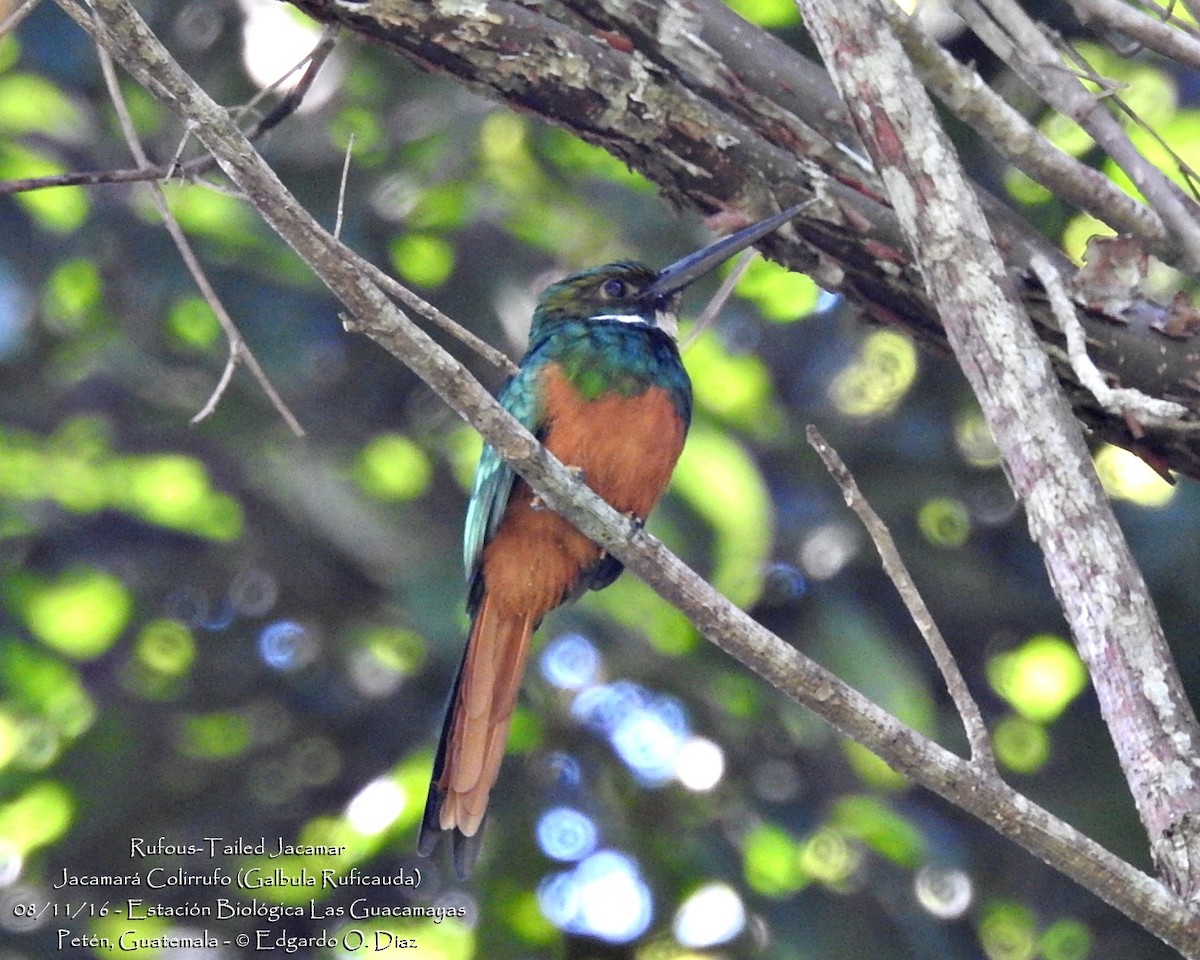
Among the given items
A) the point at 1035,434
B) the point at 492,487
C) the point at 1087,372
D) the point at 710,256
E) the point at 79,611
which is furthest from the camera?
the point at 79,611

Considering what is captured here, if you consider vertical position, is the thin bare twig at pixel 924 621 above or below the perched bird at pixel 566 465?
below

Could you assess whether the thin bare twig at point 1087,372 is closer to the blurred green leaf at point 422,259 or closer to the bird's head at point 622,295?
the bird's head at point 622,295

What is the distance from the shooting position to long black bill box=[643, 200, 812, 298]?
2496mm

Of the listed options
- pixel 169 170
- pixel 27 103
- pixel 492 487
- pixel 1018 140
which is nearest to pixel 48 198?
pixel 27 103

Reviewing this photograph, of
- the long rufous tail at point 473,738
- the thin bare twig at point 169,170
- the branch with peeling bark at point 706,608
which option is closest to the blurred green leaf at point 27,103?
the thin bare twig at point 169,170

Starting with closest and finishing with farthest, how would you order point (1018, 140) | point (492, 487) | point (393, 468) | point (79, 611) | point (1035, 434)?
point (1035, 434) → point (1018, 140) → point (492, 487) → point (79, 611) → point (393, 468)

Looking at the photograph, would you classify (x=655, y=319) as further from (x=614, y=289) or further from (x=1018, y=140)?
(x=1018, y=140)

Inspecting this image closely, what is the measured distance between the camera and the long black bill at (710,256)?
250 centimetres

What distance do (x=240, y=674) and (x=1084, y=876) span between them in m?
1.88

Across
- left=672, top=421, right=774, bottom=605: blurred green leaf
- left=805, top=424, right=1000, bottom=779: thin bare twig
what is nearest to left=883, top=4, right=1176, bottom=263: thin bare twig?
left=805, top=424, right=1000, bottom=779: thin bare twig

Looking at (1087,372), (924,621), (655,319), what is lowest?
(924,621)

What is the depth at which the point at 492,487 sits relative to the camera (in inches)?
110

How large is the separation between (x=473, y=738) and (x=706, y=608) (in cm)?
99

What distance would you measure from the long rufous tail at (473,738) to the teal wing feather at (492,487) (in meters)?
0.11
